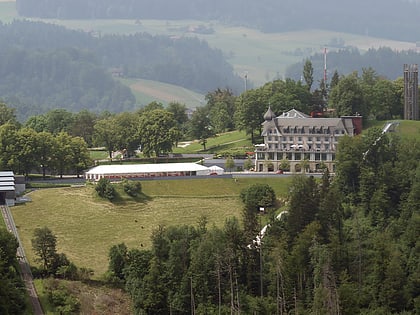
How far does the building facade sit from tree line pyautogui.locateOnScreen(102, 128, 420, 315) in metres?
16.9

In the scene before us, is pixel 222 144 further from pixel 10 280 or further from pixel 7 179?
pixel 10 280

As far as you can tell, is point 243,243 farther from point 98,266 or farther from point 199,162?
point 199,162

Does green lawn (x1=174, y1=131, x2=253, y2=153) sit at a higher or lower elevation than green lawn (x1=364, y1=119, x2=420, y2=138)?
lower

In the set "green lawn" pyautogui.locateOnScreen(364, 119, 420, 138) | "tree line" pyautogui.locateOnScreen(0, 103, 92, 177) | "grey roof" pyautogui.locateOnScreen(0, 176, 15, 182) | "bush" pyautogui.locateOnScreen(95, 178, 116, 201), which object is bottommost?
"bush" pyautogui.locateOnScreen(95, 178, 116, 201)

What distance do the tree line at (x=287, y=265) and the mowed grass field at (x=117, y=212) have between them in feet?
16.1

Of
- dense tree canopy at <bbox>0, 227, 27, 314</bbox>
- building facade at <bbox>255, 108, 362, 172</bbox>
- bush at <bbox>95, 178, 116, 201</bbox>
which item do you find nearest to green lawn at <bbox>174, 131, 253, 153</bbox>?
building facade at <bbox>255, 108, 362, 172</bbox>

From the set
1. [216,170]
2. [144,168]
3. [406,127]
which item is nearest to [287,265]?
[216,170]

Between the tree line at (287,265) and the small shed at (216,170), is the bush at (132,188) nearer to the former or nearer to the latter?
the small shed at (216,170)

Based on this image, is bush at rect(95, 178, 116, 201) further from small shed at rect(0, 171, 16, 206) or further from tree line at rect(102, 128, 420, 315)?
tree line at rect(102, 128, 420, 315)

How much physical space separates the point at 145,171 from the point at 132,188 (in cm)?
698

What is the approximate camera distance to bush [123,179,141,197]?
8294 cm

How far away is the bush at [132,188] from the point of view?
82.9 meters

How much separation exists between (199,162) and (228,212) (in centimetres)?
1714

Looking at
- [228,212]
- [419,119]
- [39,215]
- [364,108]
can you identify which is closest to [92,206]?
[39,215]
